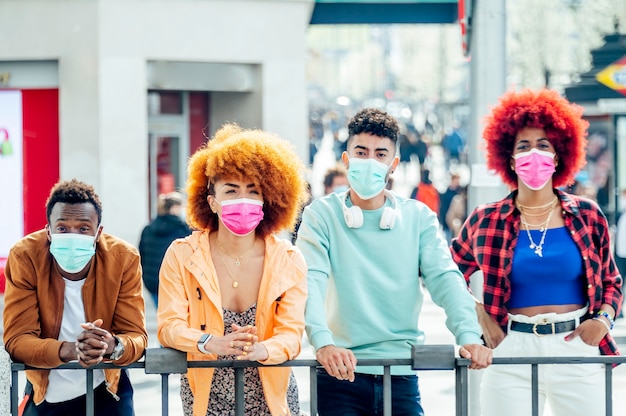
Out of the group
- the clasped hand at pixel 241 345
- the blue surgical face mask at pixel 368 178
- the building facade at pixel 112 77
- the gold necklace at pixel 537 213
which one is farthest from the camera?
the building facade at pixel 112 77

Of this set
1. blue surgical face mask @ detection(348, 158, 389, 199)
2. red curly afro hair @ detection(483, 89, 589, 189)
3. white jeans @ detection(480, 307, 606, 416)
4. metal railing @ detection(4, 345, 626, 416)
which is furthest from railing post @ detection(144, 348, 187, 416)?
red curly afro hair @ detection(483, 89, 589, 189)

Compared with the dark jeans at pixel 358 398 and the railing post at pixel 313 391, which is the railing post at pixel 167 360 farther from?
the dark jeans at pixel 358 398

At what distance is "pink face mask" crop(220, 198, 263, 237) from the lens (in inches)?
169

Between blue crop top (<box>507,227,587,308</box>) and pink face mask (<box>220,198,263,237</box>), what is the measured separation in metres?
1.25

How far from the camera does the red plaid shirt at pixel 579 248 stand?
189 inches

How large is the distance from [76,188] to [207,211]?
0.56 metres

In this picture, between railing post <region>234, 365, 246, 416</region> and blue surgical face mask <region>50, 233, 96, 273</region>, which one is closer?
railing post <region>234, 365, 246, 416</region>

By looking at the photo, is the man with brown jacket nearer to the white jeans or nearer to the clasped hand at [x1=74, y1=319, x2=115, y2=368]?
the clasped hand at [x1=74, y1=319, x2=115, y2=368]

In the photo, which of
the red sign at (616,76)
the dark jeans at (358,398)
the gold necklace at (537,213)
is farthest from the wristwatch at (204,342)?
the red sign at (616,76)

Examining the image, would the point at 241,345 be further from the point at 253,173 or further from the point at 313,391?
the point at 253,173

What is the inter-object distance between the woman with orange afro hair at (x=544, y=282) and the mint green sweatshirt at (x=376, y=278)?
45 cm

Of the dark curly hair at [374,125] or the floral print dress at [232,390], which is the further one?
the dark curly hair at [374,125]

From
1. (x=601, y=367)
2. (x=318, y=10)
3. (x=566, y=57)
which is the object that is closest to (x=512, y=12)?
(x=566, y=57)

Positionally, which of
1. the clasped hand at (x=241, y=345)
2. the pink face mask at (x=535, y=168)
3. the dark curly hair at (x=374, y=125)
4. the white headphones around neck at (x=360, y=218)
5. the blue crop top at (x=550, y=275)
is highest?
the dark curly hair at (x=374, y=125)
